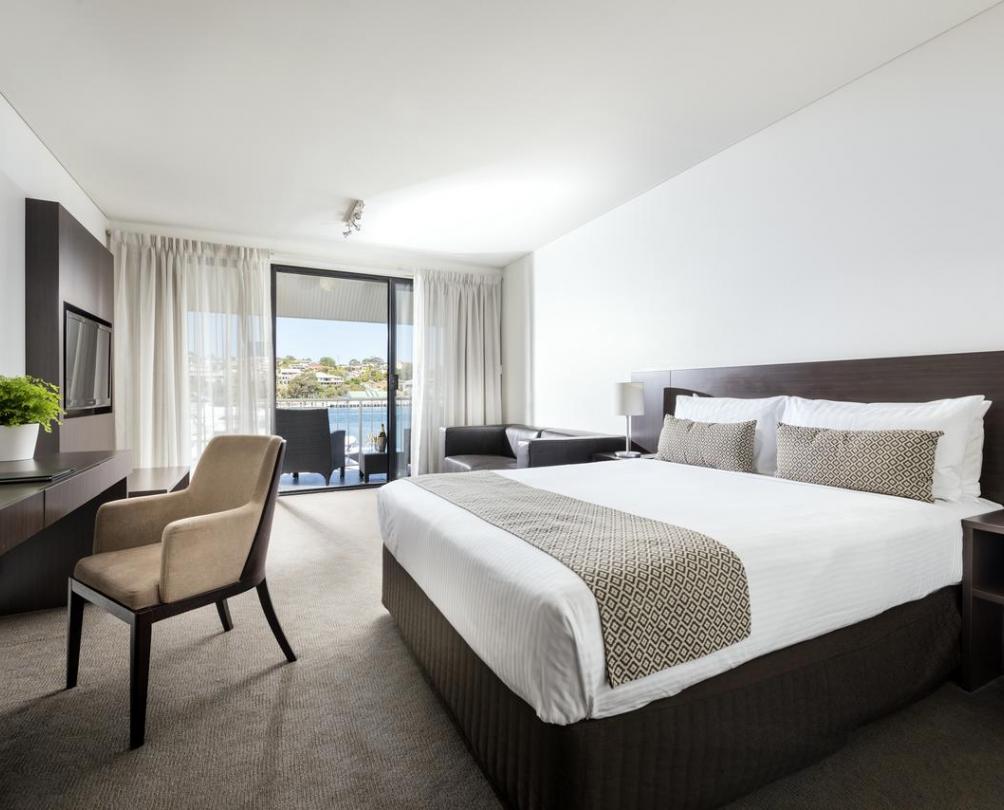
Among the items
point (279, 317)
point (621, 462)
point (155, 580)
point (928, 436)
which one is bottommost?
point (155, 580)

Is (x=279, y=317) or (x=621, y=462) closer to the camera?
(x=621, y=462)

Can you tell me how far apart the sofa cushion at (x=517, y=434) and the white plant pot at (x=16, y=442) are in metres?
3.51

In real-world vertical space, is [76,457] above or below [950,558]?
above

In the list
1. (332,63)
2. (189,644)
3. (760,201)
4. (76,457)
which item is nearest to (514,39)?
(332,63)

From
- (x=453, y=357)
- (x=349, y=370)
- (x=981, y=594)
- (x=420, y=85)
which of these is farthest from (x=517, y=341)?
(x=981, y=594)

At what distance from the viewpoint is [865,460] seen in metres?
2.11

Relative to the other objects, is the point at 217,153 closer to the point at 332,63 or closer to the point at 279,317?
the point at 332,63

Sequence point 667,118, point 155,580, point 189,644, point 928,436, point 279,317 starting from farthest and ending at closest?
point 279,317 → point 667,118 → point 189,644 → point 928,436 → point 155,580

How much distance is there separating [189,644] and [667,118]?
350 cm

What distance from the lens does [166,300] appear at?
4.64m

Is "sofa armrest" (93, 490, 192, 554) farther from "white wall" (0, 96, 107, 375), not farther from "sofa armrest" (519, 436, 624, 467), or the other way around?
"sofa armrest" (519, 436, 624, 467)

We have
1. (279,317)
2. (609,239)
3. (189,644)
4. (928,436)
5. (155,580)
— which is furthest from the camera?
(279,317)

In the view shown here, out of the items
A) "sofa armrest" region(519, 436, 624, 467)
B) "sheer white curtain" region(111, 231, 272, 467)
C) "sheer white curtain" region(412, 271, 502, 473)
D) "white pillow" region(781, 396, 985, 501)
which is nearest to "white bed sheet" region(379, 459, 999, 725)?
"white pillow" region(781, 396, 985, 501)

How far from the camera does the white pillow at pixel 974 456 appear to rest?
206cm
